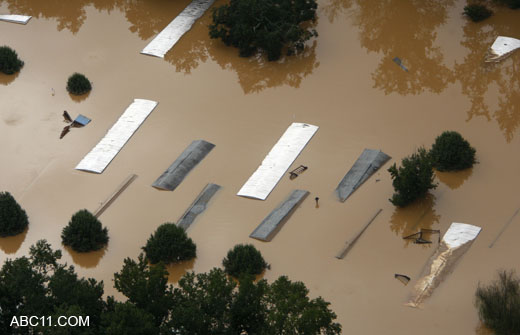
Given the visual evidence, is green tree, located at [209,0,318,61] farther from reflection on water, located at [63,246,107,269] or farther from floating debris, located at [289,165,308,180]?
reflection on water, located at [63,246,107,269]

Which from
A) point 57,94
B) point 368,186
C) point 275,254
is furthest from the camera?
point 57,94

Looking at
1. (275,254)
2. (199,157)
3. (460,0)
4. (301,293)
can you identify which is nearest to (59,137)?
(199,157)

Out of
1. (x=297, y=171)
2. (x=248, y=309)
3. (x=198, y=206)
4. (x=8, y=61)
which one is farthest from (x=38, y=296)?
(x=8, y=61)

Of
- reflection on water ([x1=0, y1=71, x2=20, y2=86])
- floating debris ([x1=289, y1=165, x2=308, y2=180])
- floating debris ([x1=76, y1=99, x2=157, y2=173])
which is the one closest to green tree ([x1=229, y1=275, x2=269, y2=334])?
floating debris ([x1=289, y1=165, x2=308, y2=180])

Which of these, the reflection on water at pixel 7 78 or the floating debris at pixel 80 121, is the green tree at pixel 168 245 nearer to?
the floating debris at pixel 80 121

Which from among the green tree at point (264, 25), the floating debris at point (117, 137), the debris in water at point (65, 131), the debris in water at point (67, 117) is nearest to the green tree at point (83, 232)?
the floating debris at point (117, 137)

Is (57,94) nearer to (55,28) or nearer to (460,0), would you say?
(55,28)
